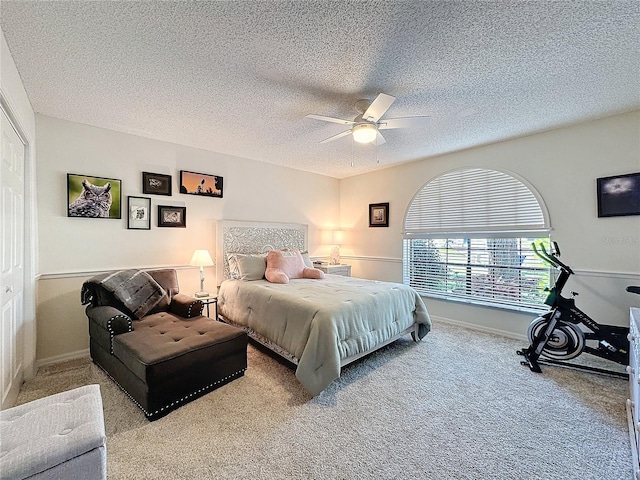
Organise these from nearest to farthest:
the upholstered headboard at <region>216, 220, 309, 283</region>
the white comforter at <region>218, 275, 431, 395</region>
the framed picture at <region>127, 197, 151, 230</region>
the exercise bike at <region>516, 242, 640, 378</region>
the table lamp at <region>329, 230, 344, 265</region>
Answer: the white comforter at <region>218, 275, 431, 395</region> → the exercise bike at <region>516, 242, 640, 378</region> → the framed picture at <region>127, 197, 151, 230</region> → the upholstered headboard at <region>216, 220, 309, 283</region> → the table lamp at <region>329, 230, 344, 265</region>

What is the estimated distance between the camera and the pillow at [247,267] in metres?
3.73

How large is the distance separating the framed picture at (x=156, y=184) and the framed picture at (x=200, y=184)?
181 millimetres

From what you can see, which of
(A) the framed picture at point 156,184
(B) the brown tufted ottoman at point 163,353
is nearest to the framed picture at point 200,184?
(A) the framed picture at point 156,184

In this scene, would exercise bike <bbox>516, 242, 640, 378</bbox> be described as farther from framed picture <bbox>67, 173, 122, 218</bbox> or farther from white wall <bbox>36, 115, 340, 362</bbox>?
framed picture <bbox>67, 173, 122, 218</bbox>

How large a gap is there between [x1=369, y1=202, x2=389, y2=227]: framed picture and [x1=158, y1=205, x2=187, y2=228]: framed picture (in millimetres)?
3124

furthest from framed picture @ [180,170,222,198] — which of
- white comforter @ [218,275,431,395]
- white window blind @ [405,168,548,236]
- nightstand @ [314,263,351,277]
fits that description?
white window blind @ [405,168,548,236]

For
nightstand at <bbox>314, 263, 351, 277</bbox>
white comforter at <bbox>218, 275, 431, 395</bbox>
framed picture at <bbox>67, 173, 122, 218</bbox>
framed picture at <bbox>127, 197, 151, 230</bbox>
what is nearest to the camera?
white comforter at <bbox>218, 275, 431, 395</bbox>

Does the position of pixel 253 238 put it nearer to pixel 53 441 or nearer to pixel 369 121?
pixel 369 121

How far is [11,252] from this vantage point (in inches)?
82.6

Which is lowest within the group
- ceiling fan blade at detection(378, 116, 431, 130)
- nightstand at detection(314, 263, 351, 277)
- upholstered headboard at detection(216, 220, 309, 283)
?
nightstand at detection(314, 263, 351, 277)

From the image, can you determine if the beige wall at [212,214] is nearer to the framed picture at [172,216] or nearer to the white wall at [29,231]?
the framed picture at [172,216]

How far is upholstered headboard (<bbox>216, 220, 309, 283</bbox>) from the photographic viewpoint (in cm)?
411

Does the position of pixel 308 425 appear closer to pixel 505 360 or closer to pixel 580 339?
pixel 505 360

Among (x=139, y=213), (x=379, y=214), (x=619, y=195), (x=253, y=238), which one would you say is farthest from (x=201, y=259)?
(x=619, y=195)
